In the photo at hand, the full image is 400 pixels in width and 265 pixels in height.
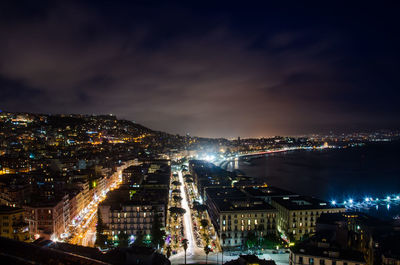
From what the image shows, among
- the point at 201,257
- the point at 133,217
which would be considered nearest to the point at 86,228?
the point at 133,217

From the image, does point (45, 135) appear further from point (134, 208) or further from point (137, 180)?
point (134, 208)

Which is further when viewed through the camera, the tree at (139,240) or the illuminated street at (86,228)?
the illuminated street at (86,228)

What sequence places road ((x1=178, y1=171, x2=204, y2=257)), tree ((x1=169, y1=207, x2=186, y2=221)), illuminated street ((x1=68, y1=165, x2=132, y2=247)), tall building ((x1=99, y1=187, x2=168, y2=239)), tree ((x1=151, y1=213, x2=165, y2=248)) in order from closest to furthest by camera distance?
tree ((x1=151, y1=213, x2=165, y2=248))
road ((x1=178, y1=171, x2=204, y2=257))
tall building ((x1=99, y1=187, x2=168, y2=239))
illuminated street ((x1=68, y1=165, x2=132, y2=247))
tree ((x1=169, y1=207, x2=186, y2=221))

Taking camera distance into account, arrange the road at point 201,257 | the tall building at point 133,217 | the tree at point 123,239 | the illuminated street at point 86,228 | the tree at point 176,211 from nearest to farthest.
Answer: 1. the road at point 201,257
2. the tree at point 123,239
3. the tall building at point 133,217
4. the illuminated street at point 86,228
5. the tree at point 176,211

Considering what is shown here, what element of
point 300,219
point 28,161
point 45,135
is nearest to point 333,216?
point 300,219

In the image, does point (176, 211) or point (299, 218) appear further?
point (176, 211)

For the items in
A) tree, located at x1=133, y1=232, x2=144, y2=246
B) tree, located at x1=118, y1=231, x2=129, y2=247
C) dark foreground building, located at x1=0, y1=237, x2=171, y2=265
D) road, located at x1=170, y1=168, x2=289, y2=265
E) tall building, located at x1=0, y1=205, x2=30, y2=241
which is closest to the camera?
dark foreground building, located at x1=0, y1=237, x2=171, y2=265

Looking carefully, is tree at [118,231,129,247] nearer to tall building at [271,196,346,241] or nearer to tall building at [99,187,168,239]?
tall building at [99,187,168,239]

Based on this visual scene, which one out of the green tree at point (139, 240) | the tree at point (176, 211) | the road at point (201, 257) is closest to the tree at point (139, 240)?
the green tree at point (139, 240)

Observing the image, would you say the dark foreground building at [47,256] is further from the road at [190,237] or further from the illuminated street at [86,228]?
the illuminated street at [86,228]

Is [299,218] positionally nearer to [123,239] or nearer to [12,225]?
[123,239]

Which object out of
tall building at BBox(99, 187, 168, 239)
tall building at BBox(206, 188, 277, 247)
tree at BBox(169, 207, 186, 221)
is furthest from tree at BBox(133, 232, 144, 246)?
tall building at BBox(206, 188, 277, 247)
